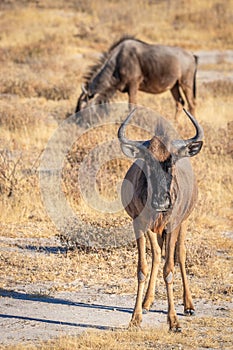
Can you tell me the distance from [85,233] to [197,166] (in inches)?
146

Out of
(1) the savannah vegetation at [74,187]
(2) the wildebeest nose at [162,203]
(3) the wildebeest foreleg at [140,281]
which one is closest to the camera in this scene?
(2) the wildebeest nose at [162,203]

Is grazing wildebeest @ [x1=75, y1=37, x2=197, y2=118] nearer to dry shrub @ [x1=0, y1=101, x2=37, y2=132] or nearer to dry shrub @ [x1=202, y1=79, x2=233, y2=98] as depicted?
dry shrub @ [x1=0, y1=101, x2=37, y2=132]

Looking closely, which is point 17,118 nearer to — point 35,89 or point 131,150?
point 35,89

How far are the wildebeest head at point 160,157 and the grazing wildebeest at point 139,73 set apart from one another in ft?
32.1

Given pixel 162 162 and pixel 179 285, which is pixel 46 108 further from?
pixel 162 162

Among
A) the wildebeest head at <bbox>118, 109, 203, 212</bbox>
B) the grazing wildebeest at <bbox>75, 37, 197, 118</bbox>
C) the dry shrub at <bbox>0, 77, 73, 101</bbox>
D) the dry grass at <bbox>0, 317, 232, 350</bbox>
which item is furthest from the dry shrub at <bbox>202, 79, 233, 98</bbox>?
the dry grass at <bbox>0, 317, 232, 350</bbox>

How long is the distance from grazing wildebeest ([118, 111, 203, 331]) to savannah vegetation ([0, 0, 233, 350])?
0.49 metres

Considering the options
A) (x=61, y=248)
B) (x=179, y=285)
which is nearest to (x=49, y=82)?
(x=61, y=248)

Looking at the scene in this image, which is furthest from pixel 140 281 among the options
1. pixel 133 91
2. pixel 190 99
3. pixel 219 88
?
pixel 219 88

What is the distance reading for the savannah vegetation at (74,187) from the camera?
723cm

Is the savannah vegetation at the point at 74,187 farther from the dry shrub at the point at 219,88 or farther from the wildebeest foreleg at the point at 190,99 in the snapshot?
the wildebeest foreleg at the point at 190,99

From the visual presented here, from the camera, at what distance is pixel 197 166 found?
12.7m

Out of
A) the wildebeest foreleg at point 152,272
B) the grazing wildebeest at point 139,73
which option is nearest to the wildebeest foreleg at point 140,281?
the wildebeest foreleg at point 152,272

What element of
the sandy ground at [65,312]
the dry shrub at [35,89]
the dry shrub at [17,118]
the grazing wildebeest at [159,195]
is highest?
the grazing wildebeest at [159,195]
